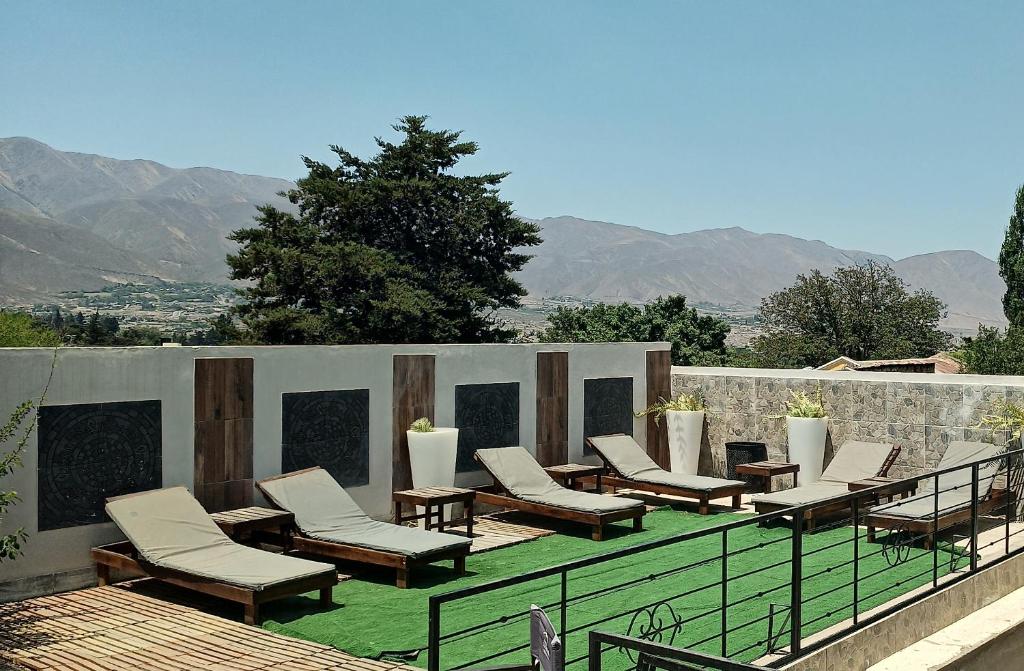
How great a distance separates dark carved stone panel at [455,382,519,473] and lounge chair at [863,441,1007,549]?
3886 mm

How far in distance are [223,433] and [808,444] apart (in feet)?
22.2

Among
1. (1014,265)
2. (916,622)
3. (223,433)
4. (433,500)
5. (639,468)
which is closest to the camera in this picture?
(916,622)

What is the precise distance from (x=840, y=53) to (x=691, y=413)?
154 feet

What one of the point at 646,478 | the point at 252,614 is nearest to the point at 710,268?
the point at 646,478

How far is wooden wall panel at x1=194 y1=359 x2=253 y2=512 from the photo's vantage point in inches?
326

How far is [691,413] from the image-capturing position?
41.0ft

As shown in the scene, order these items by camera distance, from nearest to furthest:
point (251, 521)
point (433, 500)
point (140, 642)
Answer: point (140, 642) → point (251, 521) → point (433, 500)

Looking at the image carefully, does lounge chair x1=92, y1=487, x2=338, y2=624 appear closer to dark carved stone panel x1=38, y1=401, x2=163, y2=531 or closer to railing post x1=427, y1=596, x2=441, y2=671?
dark carved stone panel x1=38, y1=401, x2=163, y2=531

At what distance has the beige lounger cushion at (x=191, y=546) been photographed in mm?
6691

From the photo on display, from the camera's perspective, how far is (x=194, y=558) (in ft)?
23.1

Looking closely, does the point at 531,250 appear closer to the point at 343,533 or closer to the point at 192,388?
the point at 192,388

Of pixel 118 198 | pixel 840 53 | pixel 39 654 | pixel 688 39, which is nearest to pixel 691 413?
pixel 39 654

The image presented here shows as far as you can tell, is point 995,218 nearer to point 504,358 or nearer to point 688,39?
point 688,39

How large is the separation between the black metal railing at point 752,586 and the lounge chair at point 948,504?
2 centimetres
